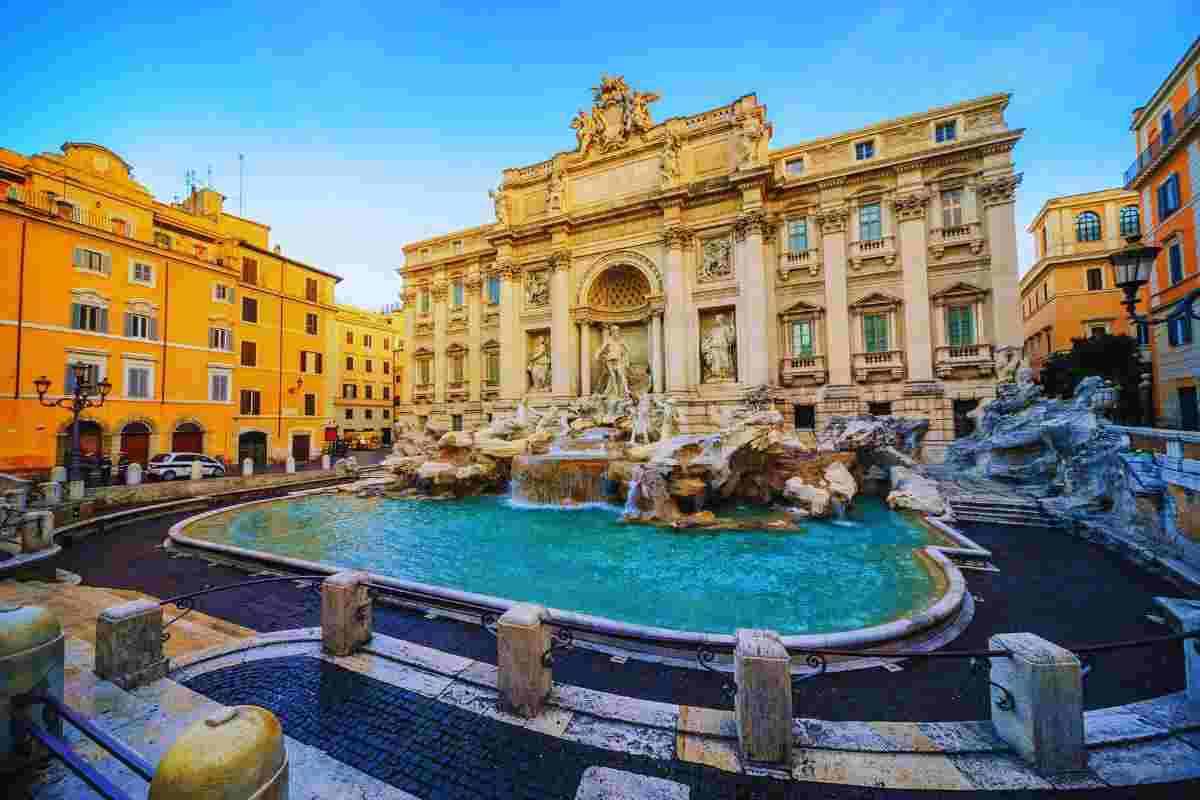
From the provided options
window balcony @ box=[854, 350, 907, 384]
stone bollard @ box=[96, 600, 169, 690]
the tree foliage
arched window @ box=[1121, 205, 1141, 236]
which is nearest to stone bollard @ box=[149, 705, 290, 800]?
stone bollard @ box=[96, 600, 169, 690]

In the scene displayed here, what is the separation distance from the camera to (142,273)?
67.6 feet

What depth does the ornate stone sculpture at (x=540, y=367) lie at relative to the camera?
24.0 meters

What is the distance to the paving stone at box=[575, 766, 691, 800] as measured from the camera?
8.56ft

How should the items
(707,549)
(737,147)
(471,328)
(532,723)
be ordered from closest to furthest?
1. (532,723)
2. (707,549)
3. (737,147)
4. (471,328)

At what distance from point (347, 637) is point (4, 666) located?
6.91ft

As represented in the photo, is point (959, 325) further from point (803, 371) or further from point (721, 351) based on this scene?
point (721, 351)

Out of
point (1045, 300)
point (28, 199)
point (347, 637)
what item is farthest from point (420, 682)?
point (1045, 300)

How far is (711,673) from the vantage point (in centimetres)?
418

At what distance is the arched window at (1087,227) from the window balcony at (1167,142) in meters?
7.76

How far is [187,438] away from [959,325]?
3446 centimetres

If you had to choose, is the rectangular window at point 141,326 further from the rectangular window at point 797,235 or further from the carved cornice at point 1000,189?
the carved cornice at point 1000,189

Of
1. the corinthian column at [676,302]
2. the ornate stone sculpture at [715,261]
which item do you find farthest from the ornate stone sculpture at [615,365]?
the ornate stone sculpture at [715,261]

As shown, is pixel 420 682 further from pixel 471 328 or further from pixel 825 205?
pixel 471 328

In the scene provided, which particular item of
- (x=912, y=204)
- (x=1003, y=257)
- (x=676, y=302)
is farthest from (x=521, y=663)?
(x=912, y=204)
